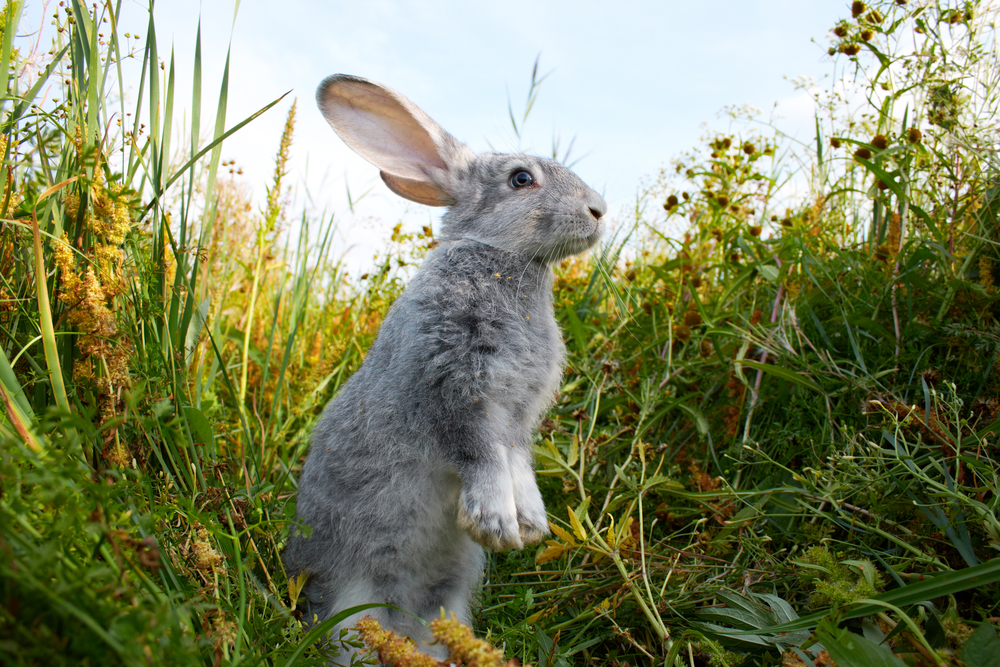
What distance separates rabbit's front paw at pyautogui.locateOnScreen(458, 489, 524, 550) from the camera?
227cm

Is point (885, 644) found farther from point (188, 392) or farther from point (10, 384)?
point (10, 384)

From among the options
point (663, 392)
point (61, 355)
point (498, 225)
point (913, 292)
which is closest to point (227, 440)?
point (61, 355)

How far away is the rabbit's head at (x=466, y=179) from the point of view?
284 cm

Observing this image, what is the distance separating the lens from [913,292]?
3.08 metres

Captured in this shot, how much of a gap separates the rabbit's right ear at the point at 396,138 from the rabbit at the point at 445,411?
0.01 metres

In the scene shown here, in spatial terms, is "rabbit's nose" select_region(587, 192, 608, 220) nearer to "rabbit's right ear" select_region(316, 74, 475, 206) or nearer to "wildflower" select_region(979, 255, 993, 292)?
"rabbit's right ear" select_region(316, 74, 475, 206)

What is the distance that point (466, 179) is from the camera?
314cm

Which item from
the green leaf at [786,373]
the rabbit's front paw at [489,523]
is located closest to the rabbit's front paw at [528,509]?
the rabbit's front paw at [489,523]

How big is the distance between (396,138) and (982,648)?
2.97 metres

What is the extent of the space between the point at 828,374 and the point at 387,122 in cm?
246

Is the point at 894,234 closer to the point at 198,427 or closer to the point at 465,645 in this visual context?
the point at 465,645

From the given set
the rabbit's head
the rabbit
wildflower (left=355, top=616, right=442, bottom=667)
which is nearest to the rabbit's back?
the rabbit

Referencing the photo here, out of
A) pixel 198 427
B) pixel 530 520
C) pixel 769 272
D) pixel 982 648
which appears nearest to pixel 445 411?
pixel 530 520

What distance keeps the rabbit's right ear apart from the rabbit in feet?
0.03
